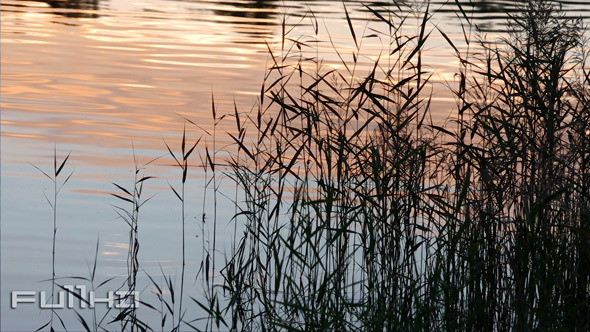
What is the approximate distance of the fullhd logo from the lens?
198 inches

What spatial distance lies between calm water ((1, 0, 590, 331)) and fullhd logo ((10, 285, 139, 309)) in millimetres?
54

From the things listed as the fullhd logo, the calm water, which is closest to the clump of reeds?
the calm water

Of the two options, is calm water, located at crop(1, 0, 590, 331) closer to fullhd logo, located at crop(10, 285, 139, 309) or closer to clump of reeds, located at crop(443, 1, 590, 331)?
fullhd logo, located at crop(10, 285, 139, 309)

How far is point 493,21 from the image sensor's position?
19.3m

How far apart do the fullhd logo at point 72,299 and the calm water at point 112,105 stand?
5cm

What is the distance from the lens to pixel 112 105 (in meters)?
10.3

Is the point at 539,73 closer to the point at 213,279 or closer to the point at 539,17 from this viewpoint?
the point at 539,17

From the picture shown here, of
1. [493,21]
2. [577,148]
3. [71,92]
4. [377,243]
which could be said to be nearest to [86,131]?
[71,92]

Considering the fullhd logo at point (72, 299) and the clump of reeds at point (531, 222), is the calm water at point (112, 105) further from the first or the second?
the clump of reeds at point (531, 222)

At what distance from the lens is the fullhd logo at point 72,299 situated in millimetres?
5020

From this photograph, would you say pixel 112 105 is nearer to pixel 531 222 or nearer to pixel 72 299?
pixel 72 299

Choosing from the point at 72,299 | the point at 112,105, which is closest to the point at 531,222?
the point at 72,299

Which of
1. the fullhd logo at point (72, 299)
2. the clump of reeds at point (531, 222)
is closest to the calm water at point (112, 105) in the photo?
the fullhd logo at point (72, 299)

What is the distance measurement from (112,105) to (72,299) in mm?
5378
